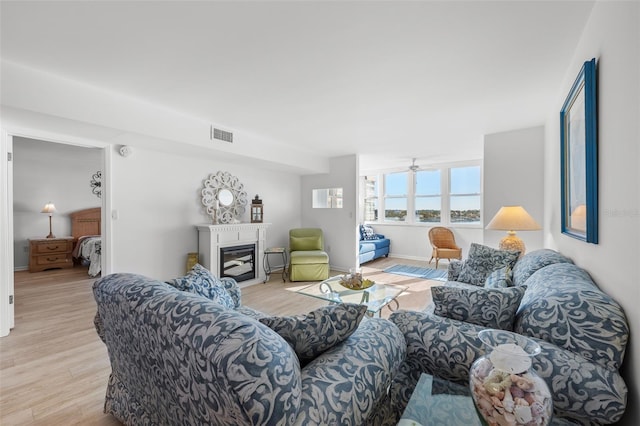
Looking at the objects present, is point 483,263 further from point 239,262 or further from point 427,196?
point 427,196

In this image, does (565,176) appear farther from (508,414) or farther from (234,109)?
(234,109)

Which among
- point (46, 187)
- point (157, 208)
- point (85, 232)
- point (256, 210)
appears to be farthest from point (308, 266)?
point (46, 187)

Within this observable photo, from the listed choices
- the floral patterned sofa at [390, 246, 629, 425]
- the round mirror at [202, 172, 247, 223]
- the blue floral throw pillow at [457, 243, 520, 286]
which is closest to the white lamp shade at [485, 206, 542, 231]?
the blue floral throw pillow at [457, 243, 520, 286]

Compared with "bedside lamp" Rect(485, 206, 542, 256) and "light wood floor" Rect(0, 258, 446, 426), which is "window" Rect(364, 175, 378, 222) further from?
"bedside lamp" Rect(485, 206, 542, 256)

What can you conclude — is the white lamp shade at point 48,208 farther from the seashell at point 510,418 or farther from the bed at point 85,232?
the seashell at point 510,418

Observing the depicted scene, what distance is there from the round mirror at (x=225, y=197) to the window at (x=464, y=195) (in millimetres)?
4847

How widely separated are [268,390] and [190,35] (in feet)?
6.93

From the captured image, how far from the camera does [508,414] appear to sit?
760mm

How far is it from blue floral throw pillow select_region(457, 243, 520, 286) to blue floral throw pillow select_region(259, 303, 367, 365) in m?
2.15

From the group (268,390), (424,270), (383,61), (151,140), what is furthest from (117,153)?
(424,270)

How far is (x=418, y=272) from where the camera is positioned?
5.34 metres

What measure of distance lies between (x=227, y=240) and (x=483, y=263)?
3482 millimetres

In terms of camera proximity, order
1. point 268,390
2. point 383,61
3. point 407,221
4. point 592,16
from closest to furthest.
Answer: point 268,390, point 592,16, point 383,61, point 407,221

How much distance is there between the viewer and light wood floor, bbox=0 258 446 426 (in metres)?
1.70
